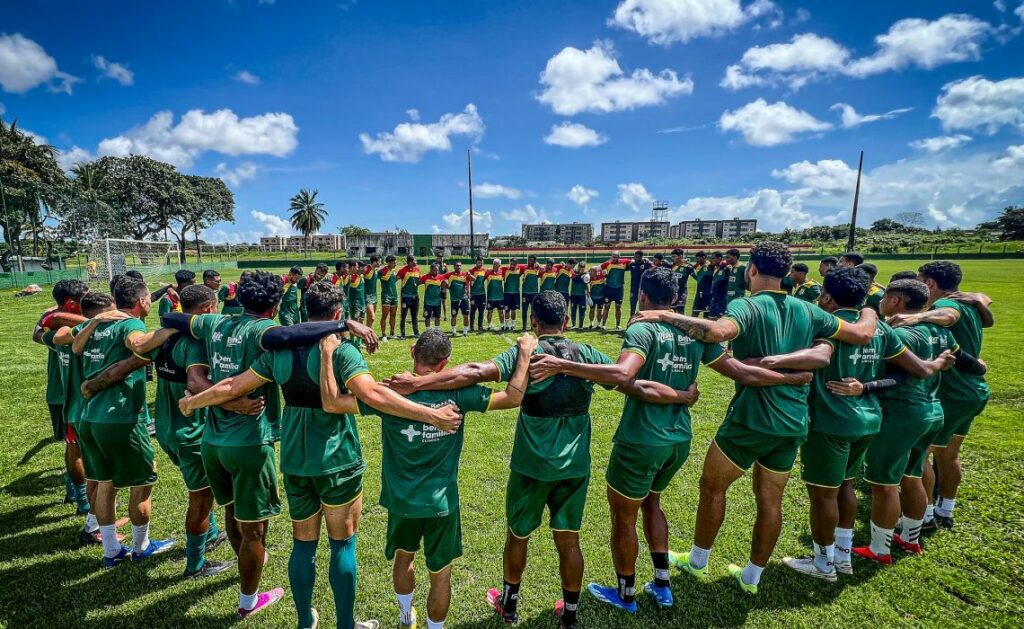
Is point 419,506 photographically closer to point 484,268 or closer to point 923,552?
point 923,552

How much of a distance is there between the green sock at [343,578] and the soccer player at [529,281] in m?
11.3

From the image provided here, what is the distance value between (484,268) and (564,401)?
11.1 meters

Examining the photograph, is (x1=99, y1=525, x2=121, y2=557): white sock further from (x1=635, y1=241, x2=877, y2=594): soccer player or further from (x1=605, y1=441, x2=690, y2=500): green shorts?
(x1=635, y1=241, x2=877, y2=594): soccer player

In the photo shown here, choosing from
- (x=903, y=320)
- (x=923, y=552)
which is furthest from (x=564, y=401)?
(x=923, y=552)

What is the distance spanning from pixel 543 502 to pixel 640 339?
4.32ft

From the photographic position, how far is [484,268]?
45.1 feet

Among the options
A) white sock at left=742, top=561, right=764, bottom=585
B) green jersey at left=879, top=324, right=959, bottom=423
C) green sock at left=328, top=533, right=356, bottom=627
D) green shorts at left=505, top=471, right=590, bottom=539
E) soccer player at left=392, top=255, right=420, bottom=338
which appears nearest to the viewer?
green sock at left=328, top=533, right=356, bottom=627

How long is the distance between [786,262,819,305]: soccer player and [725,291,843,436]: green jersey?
4587 mm

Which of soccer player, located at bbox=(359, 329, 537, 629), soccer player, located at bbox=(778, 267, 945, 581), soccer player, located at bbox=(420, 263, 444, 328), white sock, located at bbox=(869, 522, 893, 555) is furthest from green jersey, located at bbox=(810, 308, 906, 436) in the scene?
soccer player, located at bbox=(420, 263, 444, 328)

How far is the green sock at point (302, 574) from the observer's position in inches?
114

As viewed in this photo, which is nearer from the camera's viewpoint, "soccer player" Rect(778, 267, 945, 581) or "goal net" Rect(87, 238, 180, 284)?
"soccer player" Rect(778, 267, 945, 581)

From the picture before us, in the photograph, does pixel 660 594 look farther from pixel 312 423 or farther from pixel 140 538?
pixel 140 538

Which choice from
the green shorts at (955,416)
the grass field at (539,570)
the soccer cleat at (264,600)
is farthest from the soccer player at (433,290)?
the green shorts at (955,416)

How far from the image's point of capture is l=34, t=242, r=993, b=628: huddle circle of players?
9.09ft
